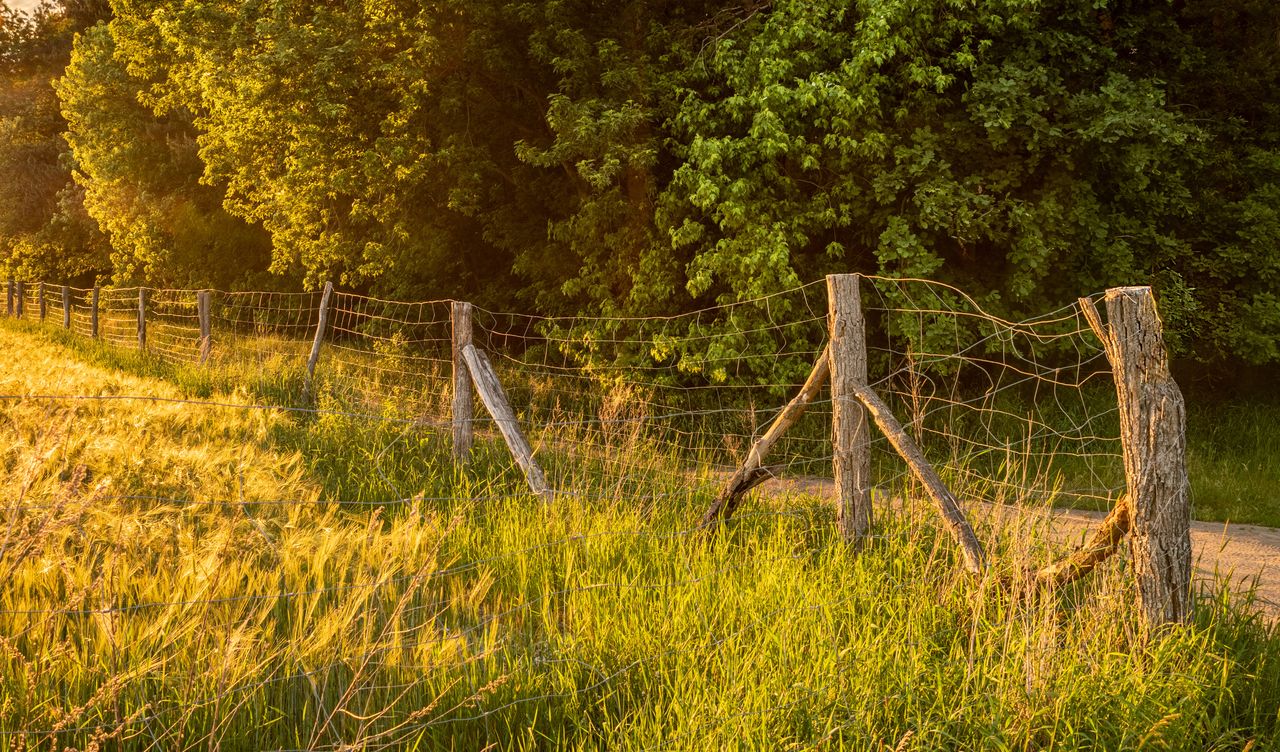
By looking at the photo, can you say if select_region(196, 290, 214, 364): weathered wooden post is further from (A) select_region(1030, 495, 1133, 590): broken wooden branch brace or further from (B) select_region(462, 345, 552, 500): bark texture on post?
(A) select_region(1030, 495, 1133, 590): broken wooden branch brace

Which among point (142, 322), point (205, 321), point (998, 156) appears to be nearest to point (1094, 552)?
point (998, 156)

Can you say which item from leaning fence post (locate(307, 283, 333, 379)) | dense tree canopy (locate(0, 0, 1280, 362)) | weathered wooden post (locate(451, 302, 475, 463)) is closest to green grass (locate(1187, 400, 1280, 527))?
dense tree canopy (locate(0, 0, 1280, 362))

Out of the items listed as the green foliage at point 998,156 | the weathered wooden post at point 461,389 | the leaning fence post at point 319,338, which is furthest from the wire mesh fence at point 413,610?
the green foliage at point 998,156

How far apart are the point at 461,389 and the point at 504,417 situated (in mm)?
741

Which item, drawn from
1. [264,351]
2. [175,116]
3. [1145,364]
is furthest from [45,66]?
[1145,364]

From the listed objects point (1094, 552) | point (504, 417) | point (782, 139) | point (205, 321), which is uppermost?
point (782, 139)

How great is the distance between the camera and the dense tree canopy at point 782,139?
1139 cm

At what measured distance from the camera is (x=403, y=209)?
1583 cm

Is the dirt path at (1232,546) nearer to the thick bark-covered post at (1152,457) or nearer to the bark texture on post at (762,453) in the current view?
the bark texture on post at (762,453)

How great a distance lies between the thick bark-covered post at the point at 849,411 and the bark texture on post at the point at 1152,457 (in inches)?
60.7

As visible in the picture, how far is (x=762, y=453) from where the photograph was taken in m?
5.27

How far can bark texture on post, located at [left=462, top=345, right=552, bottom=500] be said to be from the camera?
20.2 ft

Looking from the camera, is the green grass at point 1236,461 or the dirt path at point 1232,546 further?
the green grass at point 1236,461

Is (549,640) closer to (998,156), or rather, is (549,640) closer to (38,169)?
(998,156)
